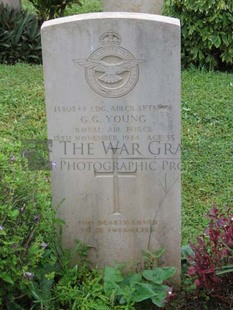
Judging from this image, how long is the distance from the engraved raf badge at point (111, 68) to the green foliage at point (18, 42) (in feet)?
16.8

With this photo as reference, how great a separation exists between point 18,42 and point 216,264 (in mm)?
5686

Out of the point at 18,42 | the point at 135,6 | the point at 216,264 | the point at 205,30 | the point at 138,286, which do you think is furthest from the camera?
the point at 135,6

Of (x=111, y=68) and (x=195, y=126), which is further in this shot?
(x=195, y=126)

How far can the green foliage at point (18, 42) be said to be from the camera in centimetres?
872

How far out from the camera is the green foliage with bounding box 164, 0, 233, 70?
7.87 m

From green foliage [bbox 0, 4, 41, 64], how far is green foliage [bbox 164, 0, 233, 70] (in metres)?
1.75

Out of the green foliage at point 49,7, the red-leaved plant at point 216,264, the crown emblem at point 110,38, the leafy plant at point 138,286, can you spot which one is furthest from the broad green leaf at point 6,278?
the green foliage at point 49,7

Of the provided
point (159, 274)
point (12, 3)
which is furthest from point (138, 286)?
point (12, 3)

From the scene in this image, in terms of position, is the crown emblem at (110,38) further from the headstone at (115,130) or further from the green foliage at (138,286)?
the green foliage at (138,286)

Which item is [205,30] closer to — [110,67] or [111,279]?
[110,67]

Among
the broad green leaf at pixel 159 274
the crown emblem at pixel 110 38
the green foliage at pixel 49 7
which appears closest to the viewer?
the crown emblem at pixel 110 38

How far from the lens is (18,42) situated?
8750 mm

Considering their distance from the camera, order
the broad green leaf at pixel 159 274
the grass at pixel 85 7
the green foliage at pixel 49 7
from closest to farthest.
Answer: the broad green leaf at pixel 159 274 → the green foliage at pixel 49 7 → the grass at pixel 85 7

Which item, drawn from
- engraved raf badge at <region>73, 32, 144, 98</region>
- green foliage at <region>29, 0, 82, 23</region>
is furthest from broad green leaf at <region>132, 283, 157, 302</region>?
green foliage at <region>29, 0, 82, 23</region>
